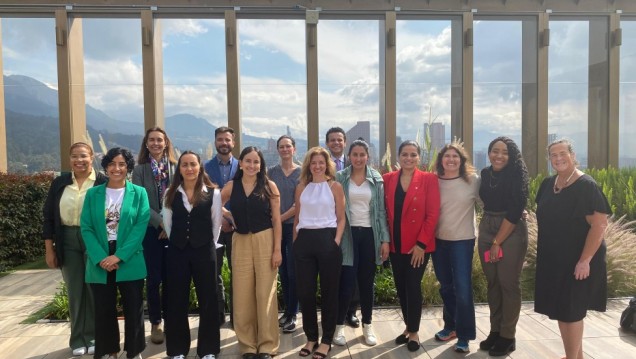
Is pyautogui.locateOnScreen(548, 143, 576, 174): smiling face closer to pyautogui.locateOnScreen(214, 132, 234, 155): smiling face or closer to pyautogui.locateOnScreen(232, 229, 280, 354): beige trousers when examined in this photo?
pyautogui.locateOnScreen(232, 229, 280, 354): beige trousers

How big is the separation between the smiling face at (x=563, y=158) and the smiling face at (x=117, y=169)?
339 centimetres

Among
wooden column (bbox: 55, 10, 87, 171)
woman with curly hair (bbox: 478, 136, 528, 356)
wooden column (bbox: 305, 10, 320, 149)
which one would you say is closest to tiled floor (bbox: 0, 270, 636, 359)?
woman with curly hair (bbox: 478, 136, 528, 356)

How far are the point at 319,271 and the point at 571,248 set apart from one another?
6.37 feet

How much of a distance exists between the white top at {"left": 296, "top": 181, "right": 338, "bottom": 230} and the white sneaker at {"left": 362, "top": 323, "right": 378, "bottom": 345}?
1.06 m

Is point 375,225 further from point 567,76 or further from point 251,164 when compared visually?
point 567,76

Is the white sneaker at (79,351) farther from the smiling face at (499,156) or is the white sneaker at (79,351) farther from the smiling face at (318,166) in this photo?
the smiling face at (499,156)

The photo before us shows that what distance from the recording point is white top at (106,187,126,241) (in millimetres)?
3393

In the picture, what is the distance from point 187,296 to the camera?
3.56m

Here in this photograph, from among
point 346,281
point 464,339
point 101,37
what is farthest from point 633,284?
point 101,37

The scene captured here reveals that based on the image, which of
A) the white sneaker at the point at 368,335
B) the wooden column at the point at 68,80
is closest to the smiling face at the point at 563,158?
the white sneaker at the point at 368,335

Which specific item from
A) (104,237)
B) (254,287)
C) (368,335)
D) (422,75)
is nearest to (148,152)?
(104,237)

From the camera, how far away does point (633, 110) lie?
10.6m

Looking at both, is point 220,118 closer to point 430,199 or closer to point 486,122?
point 486,122

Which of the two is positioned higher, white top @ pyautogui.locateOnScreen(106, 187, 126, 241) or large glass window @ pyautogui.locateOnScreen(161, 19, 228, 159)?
large glass window @ pyautogui.locateOnScreen(161, 19, 228, 159)
